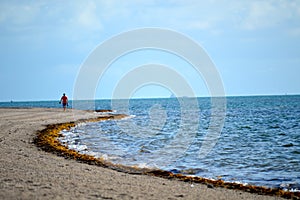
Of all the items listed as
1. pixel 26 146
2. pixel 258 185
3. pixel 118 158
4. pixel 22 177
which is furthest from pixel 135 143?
pixel 22 177

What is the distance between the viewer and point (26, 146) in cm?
1602

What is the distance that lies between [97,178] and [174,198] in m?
2.67

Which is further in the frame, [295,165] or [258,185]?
[295,165]

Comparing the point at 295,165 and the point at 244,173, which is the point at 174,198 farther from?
the point at 295,165

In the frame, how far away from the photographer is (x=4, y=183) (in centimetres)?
866

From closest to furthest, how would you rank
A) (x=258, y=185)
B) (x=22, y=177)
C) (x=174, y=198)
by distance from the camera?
1. (x=174, y=198)
2. (x=22, y=177)
3. (x=258, y=185)

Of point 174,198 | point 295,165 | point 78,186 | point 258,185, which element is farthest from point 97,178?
point 295,165

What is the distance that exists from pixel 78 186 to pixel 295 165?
9.71 m

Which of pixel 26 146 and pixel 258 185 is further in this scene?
pixel 26 146

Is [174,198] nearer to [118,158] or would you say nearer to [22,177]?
[22,177]

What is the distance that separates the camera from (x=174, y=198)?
8.42 metres

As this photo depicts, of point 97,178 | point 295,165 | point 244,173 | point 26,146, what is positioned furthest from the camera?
point 26,146

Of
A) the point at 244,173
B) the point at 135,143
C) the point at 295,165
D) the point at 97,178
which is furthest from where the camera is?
the point at 135,143

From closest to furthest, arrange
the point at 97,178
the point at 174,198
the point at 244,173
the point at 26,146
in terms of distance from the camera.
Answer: the point at 174,198, the point at 97,178, the point at 244,173, the point at 26,146
